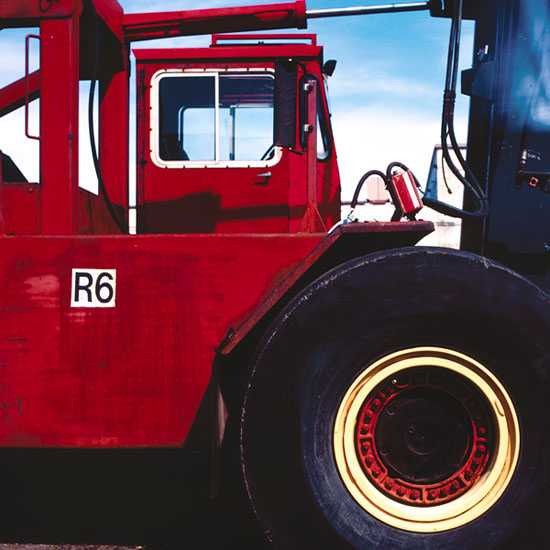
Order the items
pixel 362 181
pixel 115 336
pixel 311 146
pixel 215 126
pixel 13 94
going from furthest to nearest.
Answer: pixel 13 94
pixel 215 126
pixel 362 181
pixel 311 146
pixel 115 336

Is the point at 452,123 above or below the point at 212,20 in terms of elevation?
below

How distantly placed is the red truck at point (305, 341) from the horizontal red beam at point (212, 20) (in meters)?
0.42

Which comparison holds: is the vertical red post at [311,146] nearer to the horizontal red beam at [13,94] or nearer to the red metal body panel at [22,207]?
the red metal body panel at [22,207]

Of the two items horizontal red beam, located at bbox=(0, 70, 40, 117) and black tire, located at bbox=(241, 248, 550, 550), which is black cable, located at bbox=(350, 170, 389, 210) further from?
horizontal red beam, located at bbox=(0, 70, 40, 117)

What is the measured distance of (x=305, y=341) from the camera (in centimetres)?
246

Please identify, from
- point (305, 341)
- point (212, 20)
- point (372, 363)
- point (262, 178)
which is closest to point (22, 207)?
point (262, 178)

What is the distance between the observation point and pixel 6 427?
2.67 m

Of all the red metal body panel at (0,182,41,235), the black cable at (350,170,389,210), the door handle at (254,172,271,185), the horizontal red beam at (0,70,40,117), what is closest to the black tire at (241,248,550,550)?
→ the black cable at (350,170,389,210)

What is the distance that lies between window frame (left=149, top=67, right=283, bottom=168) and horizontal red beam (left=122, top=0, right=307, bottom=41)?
40cm

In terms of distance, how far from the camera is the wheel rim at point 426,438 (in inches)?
96.4

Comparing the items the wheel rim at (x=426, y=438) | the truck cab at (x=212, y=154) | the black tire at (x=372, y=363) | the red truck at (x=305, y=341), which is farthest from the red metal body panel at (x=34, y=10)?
the wheel rim at (x=426, y=438)

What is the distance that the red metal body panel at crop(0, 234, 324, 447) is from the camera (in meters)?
2.69

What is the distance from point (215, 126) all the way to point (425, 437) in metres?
2.10

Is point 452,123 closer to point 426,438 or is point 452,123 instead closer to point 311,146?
point 311,146
